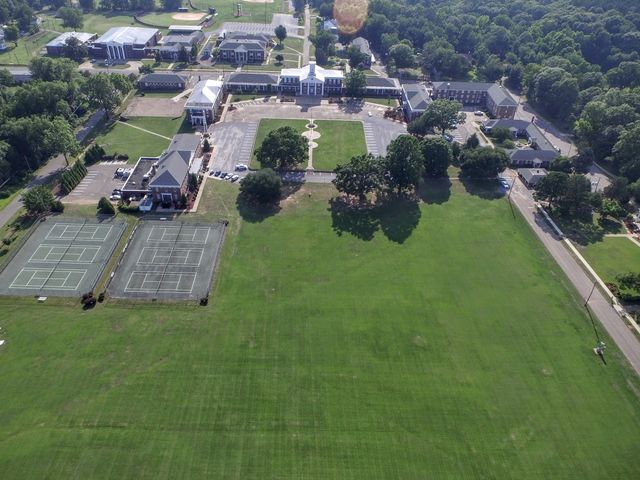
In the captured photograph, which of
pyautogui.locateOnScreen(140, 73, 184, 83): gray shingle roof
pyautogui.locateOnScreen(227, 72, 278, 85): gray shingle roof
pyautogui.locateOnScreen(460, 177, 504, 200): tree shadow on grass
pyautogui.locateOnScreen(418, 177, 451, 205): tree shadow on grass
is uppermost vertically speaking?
pyautogui.locateOnScreen(227, 72, 278, 85): gray shingle roof

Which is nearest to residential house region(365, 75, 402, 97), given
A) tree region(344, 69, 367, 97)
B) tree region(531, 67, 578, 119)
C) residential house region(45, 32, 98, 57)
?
tree region(344, 69, 367, 97)

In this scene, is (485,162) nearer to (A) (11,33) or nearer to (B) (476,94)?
(B) (476,94)

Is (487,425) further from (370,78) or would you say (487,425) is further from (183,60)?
(183,60)

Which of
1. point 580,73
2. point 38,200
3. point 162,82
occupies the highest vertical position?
point 580,73

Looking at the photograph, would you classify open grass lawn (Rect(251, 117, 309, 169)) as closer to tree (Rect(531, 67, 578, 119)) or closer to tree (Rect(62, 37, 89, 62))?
tree (Rect(531, 67, 578, 119))

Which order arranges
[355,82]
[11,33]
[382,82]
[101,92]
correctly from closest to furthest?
[101,92] < [355,82] < [382,82] < [11,33]

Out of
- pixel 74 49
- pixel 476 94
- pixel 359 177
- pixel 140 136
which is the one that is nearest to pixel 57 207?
pixel 140 136
